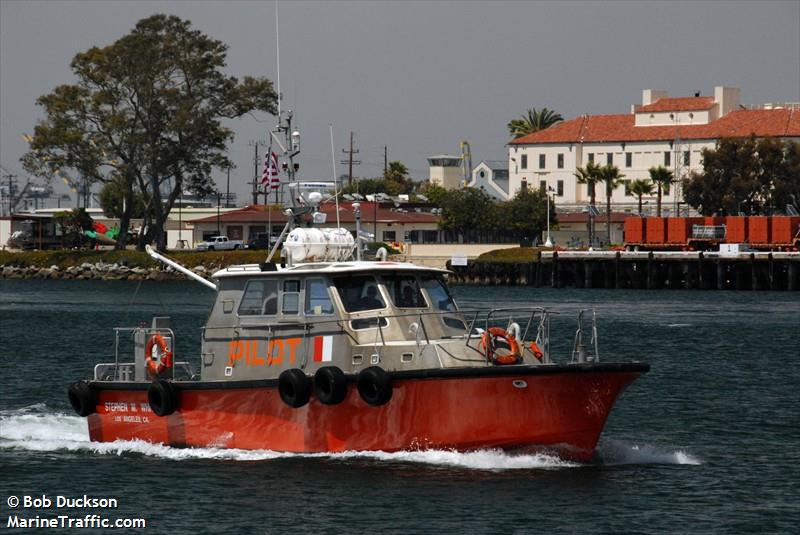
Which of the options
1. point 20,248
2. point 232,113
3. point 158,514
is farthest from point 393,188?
point 158,514

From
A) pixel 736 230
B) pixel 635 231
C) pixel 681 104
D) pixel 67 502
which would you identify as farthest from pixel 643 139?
pixel 67 502

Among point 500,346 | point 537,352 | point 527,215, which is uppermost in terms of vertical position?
point 527,215

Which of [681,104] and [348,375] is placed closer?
[348,375]

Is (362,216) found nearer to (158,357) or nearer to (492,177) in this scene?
(492,177)

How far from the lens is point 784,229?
93.6m

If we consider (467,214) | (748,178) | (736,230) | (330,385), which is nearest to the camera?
(330,385)

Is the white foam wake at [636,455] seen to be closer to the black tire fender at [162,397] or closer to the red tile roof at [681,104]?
the black tire fender at [162,397]

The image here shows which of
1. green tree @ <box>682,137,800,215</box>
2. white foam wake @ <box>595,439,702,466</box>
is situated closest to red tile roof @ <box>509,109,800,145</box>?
green tree @ <box>682,137,800,215</box>

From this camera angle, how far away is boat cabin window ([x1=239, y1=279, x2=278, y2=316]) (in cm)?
2181

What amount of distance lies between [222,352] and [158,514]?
3.62 m

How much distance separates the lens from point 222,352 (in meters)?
22.0

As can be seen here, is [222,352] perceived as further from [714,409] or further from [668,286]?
[668,286]

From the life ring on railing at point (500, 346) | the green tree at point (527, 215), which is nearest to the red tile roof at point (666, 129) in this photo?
the green tree at point (527, 215)

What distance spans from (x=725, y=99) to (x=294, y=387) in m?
121
